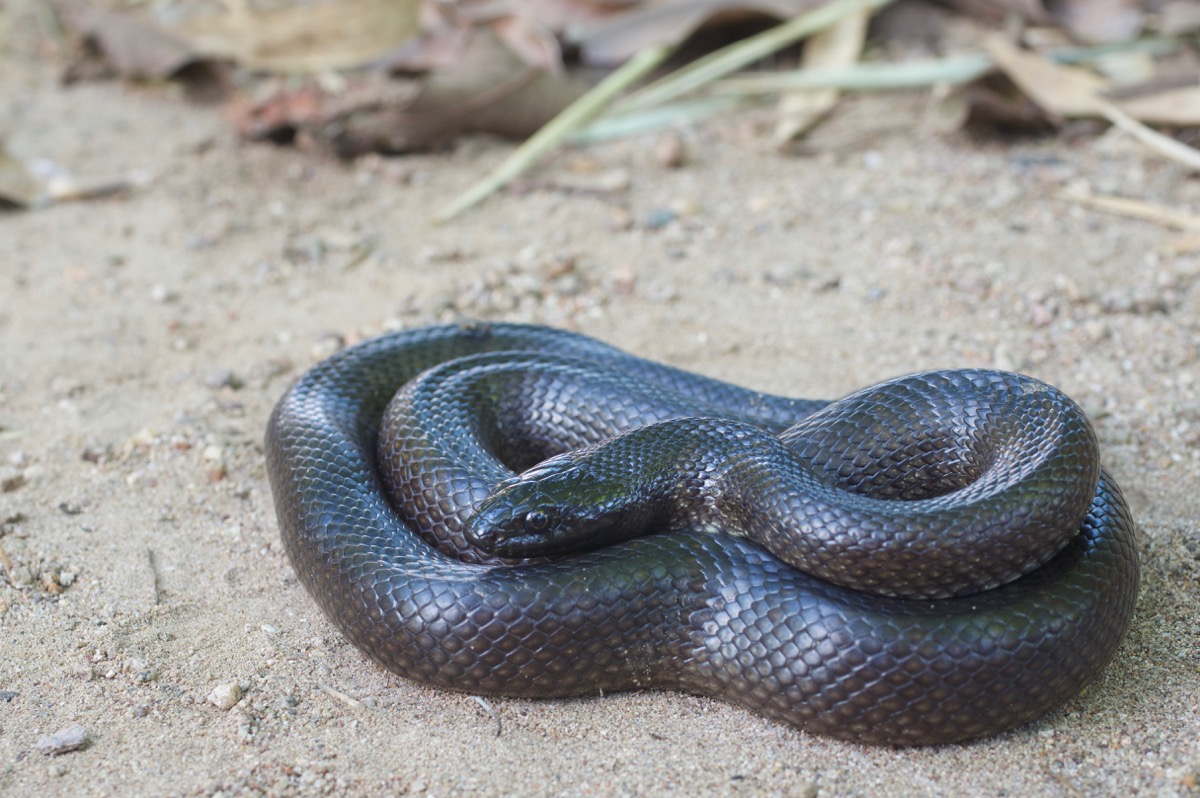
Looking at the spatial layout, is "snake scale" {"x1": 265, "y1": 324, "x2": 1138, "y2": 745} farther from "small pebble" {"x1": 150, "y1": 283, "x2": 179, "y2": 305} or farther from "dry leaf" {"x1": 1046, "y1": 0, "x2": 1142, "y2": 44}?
"dry leaf" {"x1": 1046, "y1": 0, "x2": 1142, "y2": 44}

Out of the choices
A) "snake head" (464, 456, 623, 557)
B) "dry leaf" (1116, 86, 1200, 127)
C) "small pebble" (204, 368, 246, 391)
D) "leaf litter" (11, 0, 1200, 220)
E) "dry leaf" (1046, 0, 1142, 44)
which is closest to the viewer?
"snake head" (464, 456, 623, 557)

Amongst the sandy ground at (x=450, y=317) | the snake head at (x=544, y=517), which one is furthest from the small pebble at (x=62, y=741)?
the snake head at (x=544, y=517)

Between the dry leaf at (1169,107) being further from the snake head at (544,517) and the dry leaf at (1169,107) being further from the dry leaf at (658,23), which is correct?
the snake head at (544,517)

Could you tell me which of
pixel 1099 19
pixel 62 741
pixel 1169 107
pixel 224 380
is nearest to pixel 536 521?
pixel 62 741

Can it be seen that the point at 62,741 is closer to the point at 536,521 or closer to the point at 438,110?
the point at 536,521

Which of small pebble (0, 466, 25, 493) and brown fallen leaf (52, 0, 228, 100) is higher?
brown fallen leaf (52, 0, 228, 100)

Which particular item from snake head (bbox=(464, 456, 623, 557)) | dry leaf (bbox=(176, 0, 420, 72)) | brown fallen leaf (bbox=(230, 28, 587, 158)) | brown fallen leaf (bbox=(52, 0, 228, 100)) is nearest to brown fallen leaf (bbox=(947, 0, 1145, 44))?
brown fallen leaf (bbox=(230, 28, 587, 158))

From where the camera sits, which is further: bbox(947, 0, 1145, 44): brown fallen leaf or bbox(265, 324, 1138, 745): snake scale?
bbox(947, 0, 1145, 44): brown fallen leaf
